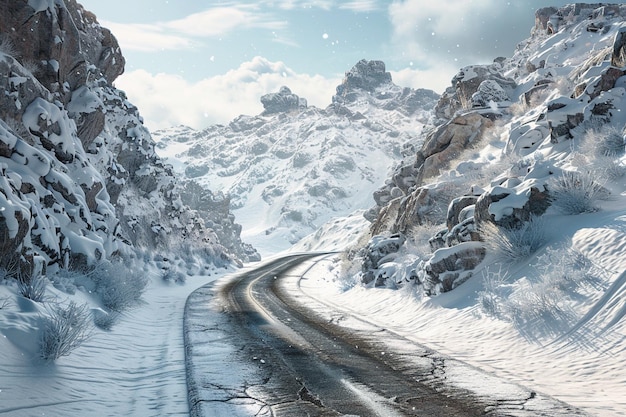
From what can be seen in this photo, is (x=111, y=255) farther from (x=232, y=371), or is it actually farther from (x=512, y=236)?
(x=512, y=236)

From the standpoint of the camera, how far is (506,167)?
15.0 metres

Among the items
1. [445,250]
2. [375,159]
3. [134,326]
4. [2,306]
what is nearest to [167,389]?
[2,306]

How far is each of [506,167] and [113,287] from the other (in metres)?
13.1

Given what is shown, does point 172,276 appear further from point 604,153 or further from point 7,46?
point 604,153

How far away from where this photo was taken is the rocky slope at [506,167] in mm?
10349

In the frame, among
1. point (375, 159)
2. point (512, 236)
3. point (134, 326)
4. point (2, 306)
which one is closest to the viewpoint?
point (2, 306)

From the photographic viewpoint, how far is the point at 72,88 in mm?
18656

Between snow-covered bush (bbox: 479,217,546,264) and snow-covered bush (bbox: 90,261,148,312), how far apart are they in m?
9.58

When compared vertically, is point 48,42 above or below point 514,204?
above

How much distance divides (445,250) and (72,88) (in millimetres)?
16875

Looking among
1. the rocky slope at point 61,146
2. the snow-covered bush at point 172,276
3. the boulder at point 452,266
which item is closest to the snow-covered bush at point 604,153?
the boulder at point 452,266

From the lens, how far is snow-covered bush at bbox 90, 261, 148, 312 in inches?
448

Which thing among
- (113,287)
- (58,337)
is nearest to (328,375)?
(58,337)

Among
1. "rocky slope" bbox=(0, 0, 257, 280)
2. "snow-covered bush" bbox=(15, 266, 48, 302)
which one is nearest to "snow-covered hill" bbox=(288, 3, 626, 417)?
"snow-covered bush" bbox=(15, 266, 48, 302)
